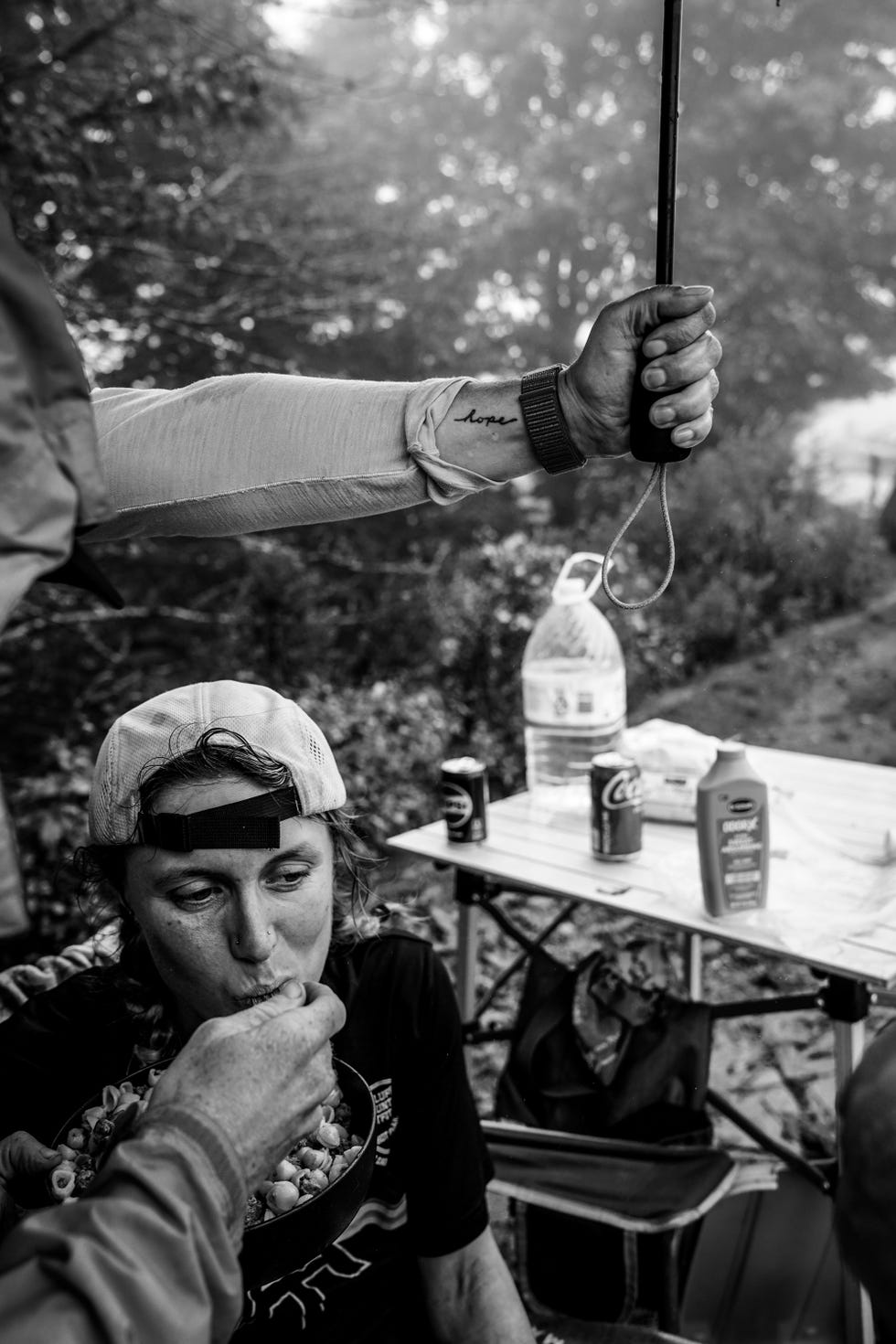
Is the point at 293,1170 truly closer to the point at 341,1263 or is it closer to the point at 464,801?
the point at 341,1263

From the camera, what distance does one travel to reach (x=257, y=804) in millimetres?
1479

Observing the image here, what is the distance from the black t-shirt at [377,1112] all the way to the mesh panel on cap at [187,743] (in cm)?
28

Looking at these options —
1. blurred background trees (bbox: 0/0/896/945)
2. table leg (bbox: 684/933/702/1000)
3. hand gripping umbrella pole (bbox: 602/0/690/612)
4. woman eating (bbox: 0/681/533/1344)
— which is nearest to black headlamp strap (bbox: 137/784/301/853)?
woman eating (bbox: 0/681/533/1344)

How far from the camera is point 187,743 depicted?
1502 mm

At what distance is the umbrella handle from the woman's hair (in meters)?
0.68

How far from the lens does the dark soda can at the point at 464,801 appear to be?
8.02 ft

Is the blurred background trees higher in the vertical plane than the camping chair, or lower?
higher

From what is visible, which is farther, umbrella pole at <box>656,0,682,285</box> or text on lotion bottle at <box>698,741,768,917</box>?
text on lotion bottle at <box>698,741,768,917</box>

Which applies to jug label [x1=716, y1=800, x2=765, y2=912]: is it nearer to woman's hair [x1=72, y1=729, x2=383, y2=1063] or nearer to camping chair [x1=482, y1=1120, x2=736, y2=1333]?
camping chair [x1=482, y1=1120, x2=736, y2=1333]

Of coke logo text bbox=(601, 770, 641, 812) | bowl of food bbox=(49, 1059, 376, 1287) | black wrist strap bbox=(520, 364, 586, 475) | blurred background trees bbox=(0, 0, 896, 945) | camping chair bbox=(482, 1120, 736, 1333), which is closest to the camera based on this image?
bowl of food bbox=(49, 1059, 376, 1287)

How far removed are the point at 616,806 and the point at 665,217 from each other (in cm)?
133

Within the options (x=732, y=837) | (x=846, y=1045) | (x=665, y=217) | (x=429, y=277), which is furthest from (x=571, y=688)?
(x=429, y=277)

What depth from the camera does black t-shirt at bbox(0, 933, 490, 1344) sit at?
1492 millimetres

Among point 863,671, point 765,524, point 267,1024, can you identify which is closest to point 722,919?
point 267,1024
